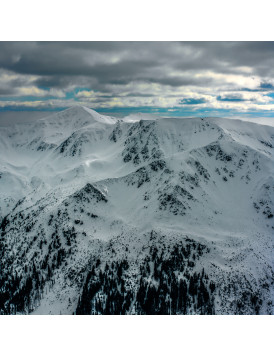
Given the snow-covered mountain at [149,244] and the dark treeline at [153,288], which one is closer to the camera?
the dark treeline at [153,288]

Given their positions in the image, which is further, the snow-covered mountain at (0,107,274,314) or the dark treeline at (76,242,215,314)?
the snow-covered mountain at (0,107,274,314)

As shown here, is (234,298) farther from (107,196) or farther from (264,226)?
(107,196)

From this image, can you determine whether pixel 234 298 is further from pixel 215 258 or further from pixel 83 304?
pixel 83 304

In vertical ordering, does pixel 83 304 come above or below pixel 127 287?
below

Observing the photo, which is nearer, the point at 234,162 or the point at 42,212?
the point at 42,212

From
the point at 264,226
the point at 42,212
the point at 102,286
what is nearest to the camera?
the point at 102,286

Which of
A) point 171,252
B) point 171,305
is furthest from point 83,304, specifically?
point 171,252

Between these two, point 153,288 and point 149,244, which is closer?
point 153,288

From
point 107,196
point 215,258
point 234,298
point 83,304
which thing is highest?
point 107,196

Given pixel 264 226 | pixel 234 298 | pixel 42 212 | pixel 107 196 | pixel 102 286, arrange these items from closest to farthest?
1. pixel 234 298
2. pixel 102 286
3. pixel 264 226
4. pixel 42 212
5. pixel 107 196

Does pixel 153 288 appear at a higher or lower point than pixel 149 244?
lower
